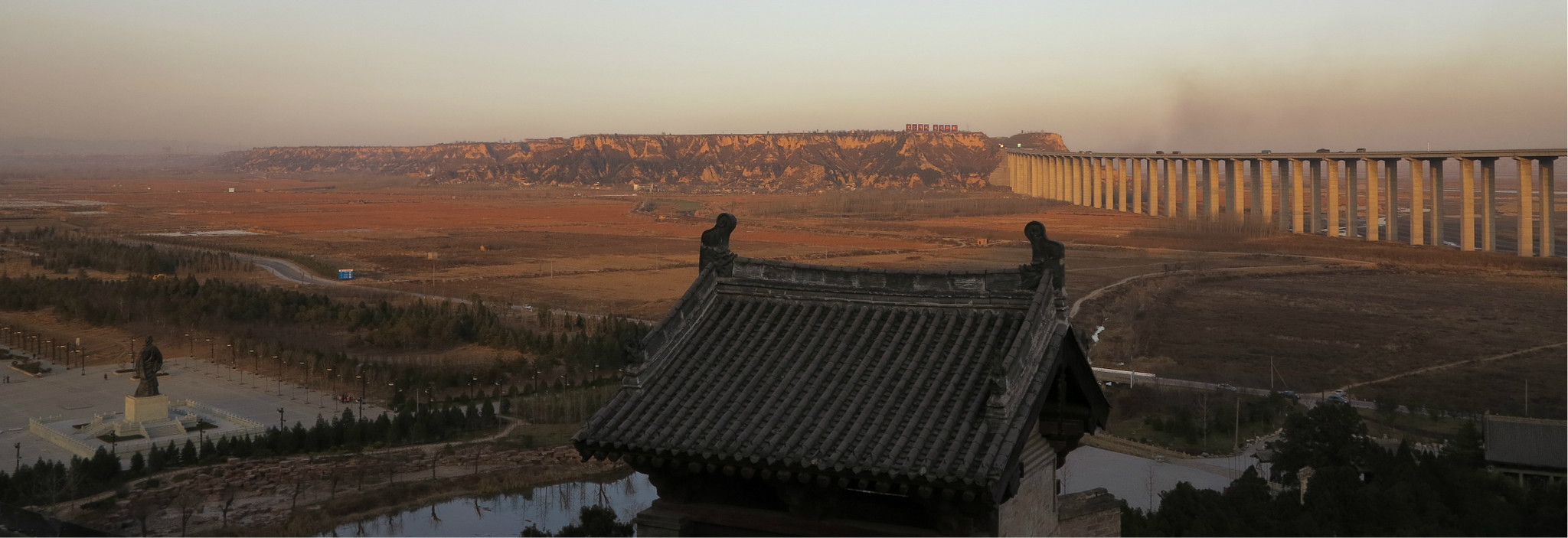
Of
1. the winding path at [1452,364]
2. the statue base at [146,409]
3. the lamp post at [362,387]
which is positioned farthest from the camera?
the winding path at [1452,364]

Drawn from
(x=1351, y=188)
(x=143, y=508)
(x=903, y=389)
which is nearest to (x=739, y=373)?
(x=903, y=389)

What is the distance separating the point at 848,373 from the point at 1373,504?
47.2 feet

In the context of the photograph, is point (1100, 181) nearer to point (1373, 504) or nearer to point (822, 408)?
point (1373, 504)

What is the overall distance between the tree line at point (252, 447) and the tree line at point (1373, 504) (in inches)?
849

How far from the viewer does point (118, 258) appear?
82.5m

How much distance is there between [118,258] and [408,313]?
3965 centimetres

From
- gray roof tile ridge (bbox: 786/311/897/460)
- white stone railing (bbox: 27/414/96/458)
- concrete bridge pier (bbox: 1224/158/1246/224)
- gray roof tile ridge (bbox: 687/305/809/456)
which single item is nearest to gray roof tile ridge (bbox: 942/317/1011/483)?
gray roof tile ridge (bbox: 786/311/897/460)

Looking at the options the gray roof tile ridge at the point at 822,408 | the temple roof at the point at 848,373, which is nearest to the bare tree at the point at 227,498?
the temple roof at the point at 848,373

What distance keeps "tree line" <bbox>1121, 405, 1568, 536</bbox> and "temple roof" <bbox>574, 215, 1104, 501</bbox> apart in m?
12.3

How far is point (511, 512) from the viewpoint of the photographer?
1166 inches

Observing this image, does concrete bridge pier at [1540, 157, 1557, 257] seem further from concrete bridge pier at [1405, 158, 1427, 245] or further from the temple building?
the temple building

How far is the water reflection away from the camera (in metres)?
27.8

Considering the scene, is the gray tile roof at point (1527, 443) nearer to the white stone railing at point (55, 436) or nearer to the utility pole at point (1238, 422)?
the utility pole at point (1238, 422)

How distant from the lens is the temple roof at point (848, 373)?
8344 mm
